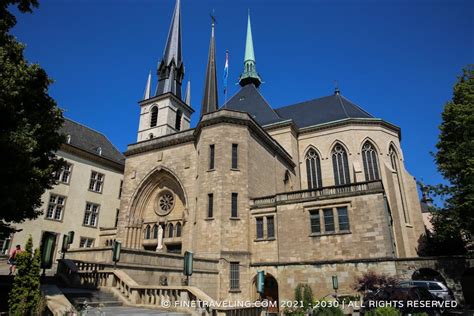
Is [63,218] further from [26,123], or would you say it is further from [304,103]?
[304,103]

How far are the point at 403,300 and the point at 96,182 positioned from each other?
87.5ft

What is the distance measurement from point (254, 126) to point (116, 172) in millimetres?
16268

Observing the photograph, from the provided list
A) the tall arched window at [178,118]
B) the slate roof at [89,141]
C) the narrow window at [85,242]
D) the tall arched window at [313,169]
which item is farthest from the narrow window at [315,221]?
the tall arched window at [178,118]

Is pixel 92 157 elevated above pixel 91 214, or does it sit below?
above

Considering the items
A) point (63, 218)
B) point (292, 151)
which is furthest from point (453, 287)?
point (63, 218)

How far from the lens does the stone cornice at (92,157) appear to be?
2726 centimetres

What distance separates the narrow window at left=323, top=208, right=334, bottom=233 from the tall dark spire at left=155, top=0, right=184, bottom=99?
27309 millimetres

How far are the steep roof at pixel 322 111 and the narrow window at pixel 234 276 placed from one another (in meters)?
18.9

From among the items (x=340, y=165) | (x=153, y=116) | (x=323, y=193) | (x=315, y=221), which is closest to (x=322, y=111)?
(x=340, y=165)

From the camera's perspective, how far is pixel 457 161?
58.1ft

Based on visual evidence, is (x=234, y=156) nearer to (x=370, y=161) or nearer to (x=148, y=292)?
(x=148, y=292)

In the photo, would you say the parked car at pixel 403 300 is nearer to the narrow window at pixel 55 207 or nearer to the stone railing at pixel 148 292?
the stone railing at pixel 148 292

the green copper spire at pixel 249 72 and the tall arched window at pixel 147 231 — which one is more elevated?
the green copper spire at pixel 249 72

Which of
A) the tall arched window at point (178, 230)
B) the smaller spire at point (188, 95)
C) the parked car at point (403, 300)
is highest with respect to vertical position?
the smaller spire at point (188, 95)
